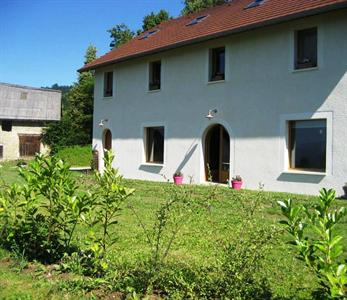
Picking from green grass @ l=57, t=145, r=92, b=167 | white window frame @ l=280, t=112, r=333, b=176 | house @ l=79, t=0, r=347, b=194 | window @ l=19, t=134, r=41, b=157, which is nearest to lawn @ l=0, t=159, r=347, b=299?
white window frame @ l=280, t=112, r=333, b=176

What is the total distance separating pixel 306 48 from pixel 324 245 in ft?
38.1

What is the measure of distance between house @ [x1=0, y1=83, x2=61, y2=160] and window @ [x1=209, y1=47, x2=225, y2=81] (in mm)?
22394

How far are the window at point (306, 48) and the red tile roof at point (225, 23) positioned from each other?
0.79 meters

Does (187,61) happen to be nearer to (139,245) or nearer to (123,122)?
(123,122)

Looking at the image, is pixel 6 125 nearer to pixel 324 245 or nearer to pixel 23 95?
pixel 23 95

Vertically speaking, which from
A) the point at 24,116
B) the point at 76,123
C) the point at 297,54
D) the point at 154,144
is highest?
the point at 297,54

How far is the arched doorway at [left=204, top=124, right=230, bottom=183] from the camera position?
16.0 m

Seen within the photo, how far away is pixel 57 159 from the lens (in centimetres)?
498

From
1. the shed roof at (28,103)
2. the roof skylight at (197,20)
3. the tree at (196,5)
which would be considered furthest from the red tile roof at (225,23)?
the shed roof at (28,103)

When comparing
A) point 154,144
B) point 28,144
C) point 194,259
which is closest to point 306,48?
point 154,144

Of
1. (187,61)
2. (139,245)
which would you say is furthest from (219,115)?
(139,245)

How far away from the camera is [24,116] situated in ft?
122

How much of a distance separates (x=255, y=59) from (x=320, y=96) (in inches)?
112

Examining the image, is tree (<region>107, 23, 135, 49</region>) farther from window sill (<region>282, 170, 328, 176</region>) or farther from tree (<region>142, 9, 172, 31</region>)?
window sill (<region>282, 170, 328, 176</region>)
